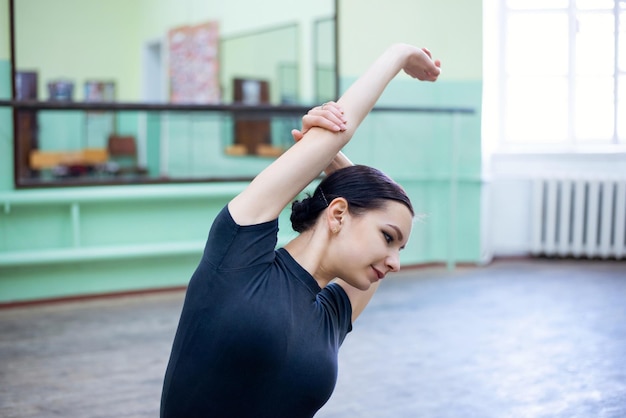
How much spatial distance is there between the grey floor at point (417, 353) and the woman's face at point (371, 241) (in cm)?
151

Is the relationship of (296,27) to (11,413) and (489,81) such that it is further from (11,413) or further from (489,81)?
(11,413)

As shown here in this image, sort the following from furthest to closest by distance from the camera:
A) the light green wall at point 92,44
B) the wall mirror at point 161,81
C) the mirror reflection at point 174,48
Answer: the light green wall at point 92,44 → the mirror reflection at point 174,48 → the wall mirror at point 161,81

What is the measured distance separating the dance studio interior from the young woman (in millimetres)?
1494

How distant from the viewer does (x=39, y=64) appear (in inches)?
341

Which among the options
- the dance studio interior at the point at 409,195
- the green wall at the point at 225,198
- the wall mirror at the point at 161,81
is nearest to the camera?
the dance studio interior at the point at 409,195

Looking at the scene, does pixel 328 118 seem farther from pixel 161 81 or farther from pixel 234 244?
pixel 161 81

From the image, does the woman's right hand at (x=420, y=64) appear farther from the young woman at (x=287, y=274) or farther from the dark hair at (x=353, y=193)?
the dark hair at (x=353, y=193)

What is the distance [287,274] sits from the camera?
1280mm

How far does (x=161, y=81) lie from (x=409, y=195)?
4974 mm

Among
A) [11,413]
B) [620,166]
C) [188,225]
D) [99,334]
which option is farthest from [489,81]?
[11,413]

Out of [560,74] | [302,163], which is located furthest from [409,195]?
[302,163]

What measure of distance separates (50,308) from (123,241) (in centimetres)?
60

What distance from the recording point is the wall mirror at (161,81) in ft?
16.3

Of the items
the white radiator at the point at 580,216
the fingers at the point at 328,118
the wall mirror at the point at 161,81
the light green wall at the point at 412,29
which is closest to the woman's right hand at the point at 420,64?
the fingers at the point at 328,118
